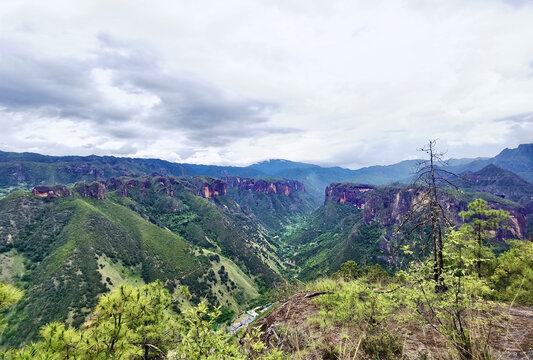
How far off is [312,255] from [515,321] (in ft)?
577

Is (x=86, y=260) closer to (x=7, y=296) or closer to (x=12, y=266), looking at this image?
(x=12, y=266)

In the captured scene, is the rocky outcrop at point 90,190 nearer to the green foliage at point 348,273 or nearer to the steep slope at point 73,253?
the steep slope at point 73,253

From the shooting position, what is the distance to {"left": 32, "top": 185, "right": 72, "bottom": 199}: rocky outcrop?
4735 inches

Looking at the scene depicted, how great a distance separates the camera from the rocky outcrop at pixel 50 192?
395 ft

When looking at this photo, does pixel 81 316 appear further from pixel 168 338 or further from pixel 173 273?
pixel 168 338

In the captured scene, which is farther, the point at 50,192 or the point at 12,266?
the point at 50,192

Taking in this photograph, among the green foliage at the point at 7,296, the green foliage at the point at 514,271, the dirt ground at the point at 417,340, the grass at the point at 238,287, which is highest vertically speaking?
the green foliage at the point at 7,296

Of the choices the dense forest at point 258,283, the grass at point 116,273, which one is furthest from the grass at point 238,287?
the grass at point 116,273

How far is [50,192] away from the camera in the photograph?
121875 mm

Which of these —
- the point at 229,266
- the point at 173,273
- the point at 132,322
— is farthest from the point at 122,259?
the point at 132,322

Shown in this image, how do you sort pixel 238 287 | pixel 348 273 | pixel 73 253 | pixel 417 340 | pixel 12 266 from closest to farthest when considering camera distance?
pixel 417 340 < pixel 348 273 < pixel 73 253 < pixel 12 266 < pixel 238 287

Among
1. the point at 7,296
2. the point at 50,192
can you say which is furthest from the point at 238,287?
the point at 50,192

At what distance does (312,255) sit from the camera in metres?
174

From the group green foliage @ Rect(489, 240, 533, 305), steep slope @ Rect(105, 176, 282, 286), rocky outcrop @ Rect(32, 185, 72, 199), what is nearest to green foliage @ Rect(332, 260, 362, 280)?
green foliage @ Rect(489, 240, 533, 305)
